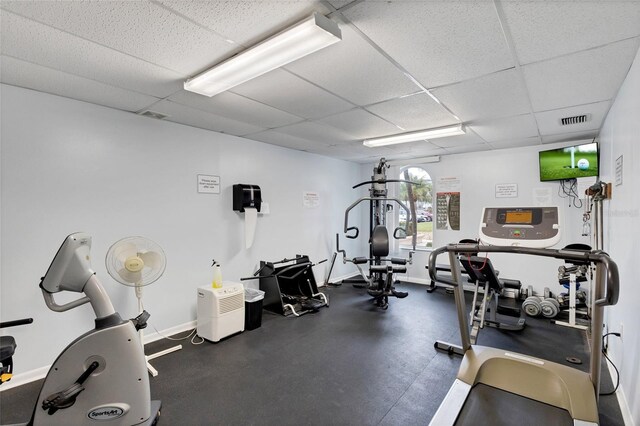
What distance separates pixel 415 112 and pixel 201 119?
2.29 meters

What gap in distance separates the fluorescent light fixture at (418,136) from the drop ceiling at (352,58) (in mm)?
216

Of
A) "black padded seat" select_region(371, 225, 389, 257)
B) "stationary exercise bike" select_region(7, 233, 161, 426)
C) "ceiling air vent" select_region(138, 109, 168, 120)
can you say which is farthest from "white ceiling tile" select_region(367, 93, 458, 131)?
"stationary exercise bike" select_region(7, 233, 161, 426)

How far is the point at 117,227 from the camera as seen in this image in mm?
2961

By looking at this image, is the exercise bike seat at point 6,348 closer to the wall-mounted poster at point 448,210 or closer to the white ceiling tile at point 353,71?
the white ceiling tile at point 353,71

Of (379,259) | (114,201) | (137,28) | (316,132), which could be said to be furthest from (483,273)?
(114,201)

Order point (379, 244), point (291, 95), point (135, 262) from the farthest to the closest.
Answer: point (379, 244) < point (291, 95) < point (135, 262)

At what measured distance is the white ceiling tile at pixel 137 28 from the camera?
4.85 feet

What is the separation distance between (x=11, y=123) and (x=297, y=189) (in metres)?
3.34

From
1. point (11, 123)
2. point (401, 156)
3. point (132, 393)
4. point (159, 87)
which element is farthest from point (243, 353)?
point (401, 156)

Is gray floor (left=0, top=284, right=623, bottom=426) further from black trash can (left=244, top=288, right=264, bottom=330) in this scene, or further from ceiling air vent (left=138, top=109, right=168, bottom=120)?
ceiling air vent (left=138, top=109, right=168, bottom=120)

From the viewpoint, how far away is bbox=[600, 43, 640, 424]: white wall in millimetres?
1862

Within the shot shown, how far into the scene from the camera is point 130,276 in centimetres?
238

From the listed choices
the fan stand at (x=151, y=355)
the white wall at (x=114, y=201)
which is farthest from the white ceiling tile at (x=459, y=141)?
the fan stand at (x=151, y=355)

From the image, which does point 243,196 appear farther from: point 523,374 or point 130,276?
point 523,374
